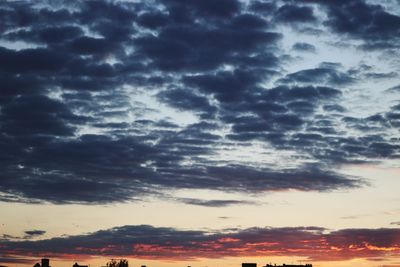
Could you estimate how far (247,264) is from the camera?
641ft

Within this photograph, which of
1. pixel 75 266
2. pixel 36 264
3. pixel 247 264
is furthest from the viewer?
pixel 247 264

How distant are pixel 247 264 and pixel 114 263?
119ft

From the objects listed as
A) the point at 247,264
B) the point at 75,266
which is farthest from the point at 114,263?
the point at 247,264

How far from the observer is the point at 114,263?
199 metres

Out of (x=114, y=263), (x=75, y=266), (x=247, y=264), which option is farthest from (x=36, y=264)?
(x=247, y=264)

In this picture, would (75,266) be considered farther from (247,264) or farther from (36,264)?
(247,264)

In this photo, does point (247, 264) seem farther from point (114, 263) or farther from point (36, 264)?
point (36, 264)

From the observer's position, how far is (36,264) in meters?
162

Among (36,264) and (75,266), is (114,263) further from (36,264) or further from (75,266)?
(36,264)

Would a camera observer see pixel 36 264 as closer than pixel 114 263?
Yes

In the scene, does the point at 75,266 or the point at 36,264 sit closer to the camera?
the point at 36,264

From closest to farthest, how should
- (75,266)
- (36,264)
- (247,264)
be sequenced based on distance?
1. (36,264)
2. (75,266)
3. (247,264)

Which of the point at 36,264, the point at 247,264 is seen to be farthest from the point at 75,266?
the point at 247,264

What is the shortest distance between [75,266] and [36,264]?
Answer: 61.5ft
